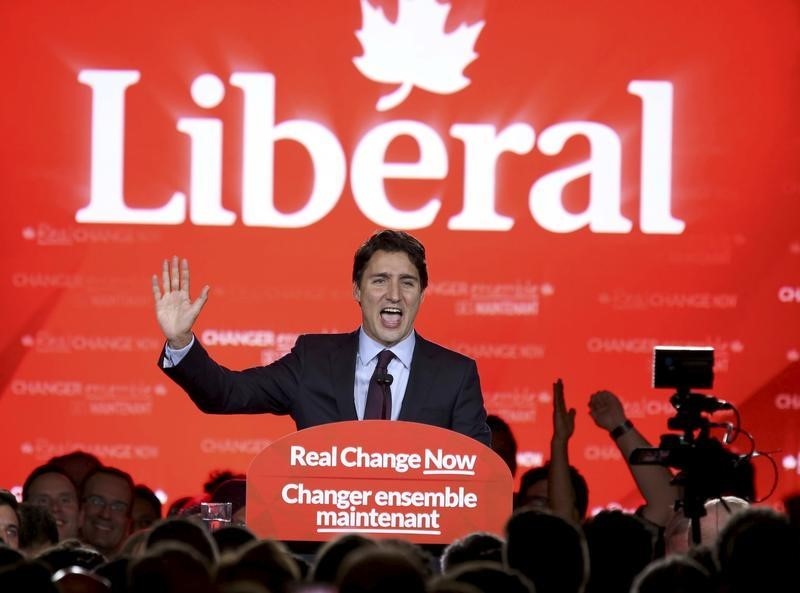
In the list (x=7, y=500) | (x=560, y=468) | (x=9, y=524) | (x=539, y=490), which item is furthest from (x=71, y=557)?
(x=539, y=490)

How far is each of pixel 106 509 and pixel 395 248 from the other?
2.43 m

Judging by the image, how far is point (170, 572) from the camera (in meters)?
1.95

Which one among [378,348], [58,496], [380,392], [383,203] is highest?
[383,203]

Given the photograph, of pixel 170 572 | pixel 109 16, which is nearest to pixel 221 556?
pixel 170 572

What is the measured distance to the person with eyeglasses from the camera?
5.37 meters

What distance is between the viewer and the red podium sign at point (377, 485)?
2.60 metres

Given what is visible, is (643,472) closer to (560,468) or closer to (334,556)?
(560,468)

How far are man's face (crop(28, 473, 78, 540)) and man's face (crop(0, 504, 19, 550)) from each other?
3.46ft

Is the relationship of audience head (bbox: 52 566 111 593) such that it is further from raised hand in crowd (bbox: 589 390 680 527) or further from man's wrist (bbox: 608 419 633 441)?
man's wrist (bbox: 608 419 633 441)

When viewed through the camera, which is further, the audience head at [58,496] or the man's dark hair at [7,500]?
the audience head at [58,496]

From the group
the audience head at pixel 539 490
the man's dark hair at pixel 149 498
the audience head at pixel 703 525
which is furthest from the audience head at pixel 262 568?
the man's dark hair at pixel 149 498

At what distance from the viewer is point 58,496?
17.4 ft

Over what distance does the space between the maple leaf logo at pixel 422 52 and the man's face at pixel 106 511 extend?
2.30 metres

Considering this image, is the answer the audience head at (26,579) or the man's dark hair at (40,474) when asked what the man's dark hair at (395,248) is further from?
the man's dark hair at (40,474)
